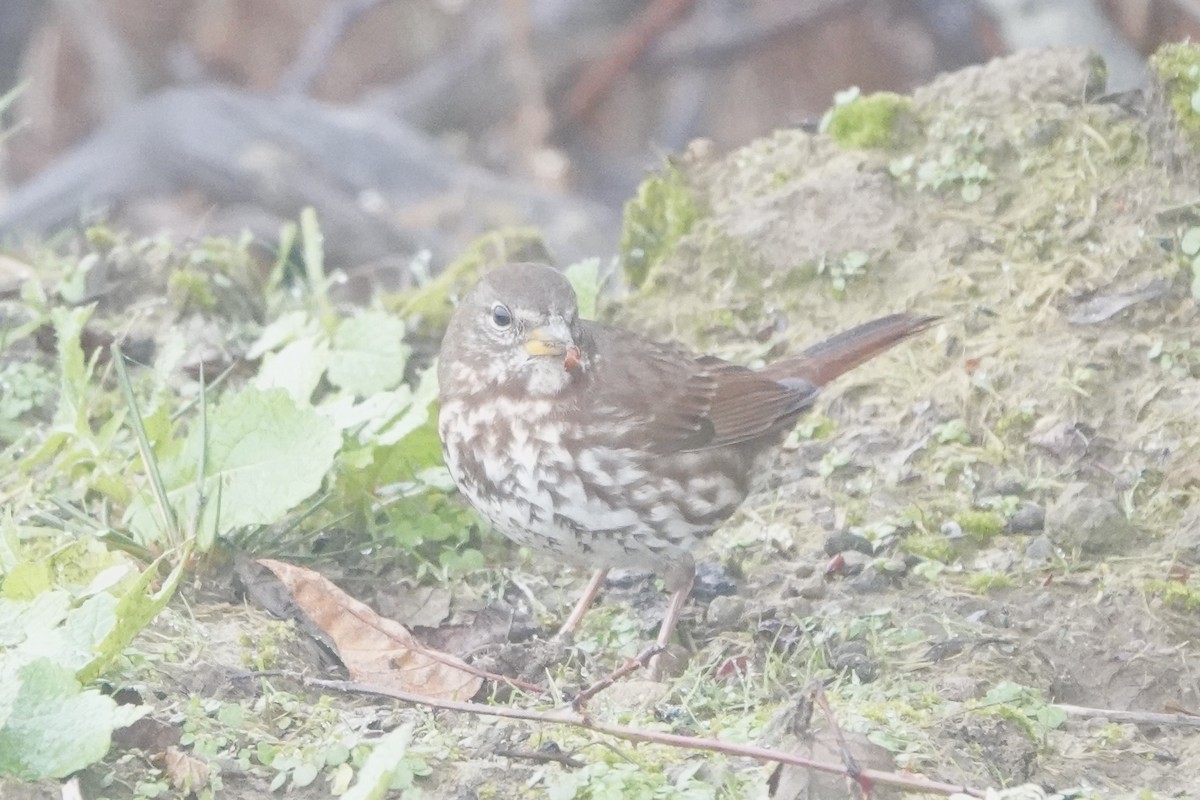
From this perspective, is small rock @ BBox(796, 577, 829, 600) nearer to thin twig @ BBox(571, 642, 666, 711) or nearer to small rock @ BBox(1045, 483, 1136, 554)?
thin twig @ BBox(571, 642, 666, 711)

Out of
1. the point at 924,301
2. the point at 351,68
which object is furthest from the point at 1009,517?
the point at 351,68

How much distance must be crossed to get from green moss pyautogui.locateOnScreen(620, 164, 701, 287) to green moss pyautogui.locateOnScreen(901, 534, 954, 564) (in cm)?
161

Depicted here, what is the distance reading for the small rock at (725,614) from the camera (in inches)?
165

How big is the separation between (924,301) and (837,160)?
2.06 ft

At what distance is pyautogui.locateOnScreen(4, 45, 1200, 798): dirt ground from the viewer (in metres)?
3.36

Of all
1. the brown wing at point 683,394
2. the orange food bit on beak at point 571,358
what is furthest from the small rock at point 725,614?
the orange food bit on beak at point 571,358

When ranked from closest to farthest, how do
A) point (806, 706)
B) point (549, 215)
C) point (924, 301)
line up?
point (806, 706) < point (924, 301) < point (549, 215)

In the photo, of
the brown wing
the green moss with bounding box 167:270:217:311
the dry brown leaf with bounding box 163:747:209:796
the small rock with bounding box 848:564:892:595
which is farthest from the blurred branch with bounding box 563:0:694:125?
the dry brown leaf with bounding box 163:747:209:796

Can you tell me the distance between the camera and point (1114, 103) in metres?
5.25

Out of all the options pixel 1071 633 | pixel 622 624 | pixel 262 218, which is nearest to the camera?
pixel 1071 633

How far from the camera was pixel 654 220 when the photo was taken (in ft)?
18.6

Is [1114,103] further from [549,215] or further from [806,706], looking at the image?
[549,215]

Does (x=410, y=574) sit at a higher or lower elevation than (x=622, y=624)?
higher

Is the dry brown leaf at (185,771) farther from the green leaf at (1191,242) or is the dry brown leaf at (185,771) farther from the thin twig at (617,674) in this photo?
the green leaf at (1191,242)
